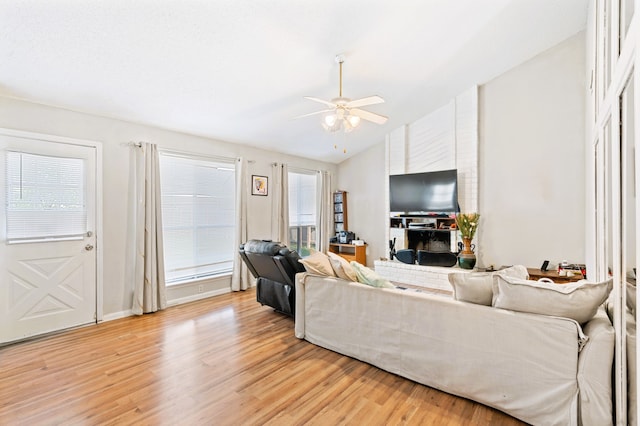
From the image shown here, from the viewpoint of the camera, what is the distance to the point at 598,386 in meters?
1.63

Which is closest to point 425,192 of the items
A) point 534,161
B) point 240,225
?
point 534,161

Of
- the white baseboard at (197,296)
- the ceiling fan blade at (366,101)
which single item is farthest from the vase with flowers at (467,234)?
the white baseboard at (197,296)

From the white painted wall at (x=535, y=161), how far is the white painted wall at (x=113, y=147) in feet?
14.3

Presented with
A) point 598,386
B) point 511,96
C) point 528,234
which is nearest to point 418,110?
point 511,96

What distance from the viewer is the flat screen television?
493 centimetres

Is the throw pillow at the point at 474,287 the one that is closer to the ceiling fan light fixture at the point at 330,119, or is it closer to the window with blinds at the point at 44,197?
the ceiling fan light fixture at the point at 330,119

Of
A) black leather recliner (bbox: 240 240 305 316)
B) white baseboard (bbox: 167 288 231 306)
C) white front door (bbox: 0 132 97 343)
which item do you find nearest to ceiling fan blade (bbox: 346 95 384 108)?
black leather recliner (bbox: 240 240 305 316)

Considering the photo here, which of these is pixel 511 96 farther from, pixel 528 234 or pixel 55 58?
pixel 55 58

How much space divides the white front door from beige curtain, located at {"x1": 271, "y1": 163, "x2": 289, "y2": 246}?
2.65 metres

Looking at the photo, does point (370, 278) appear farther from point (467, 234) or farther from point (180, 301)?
point (180, 301)

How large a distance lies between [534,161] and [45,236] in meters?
6.24

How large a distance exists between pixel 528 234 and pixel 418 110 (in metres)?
2.58

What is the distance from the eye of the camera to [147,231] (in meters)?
3.85

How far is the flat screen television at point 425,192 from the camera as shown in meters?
4.93
